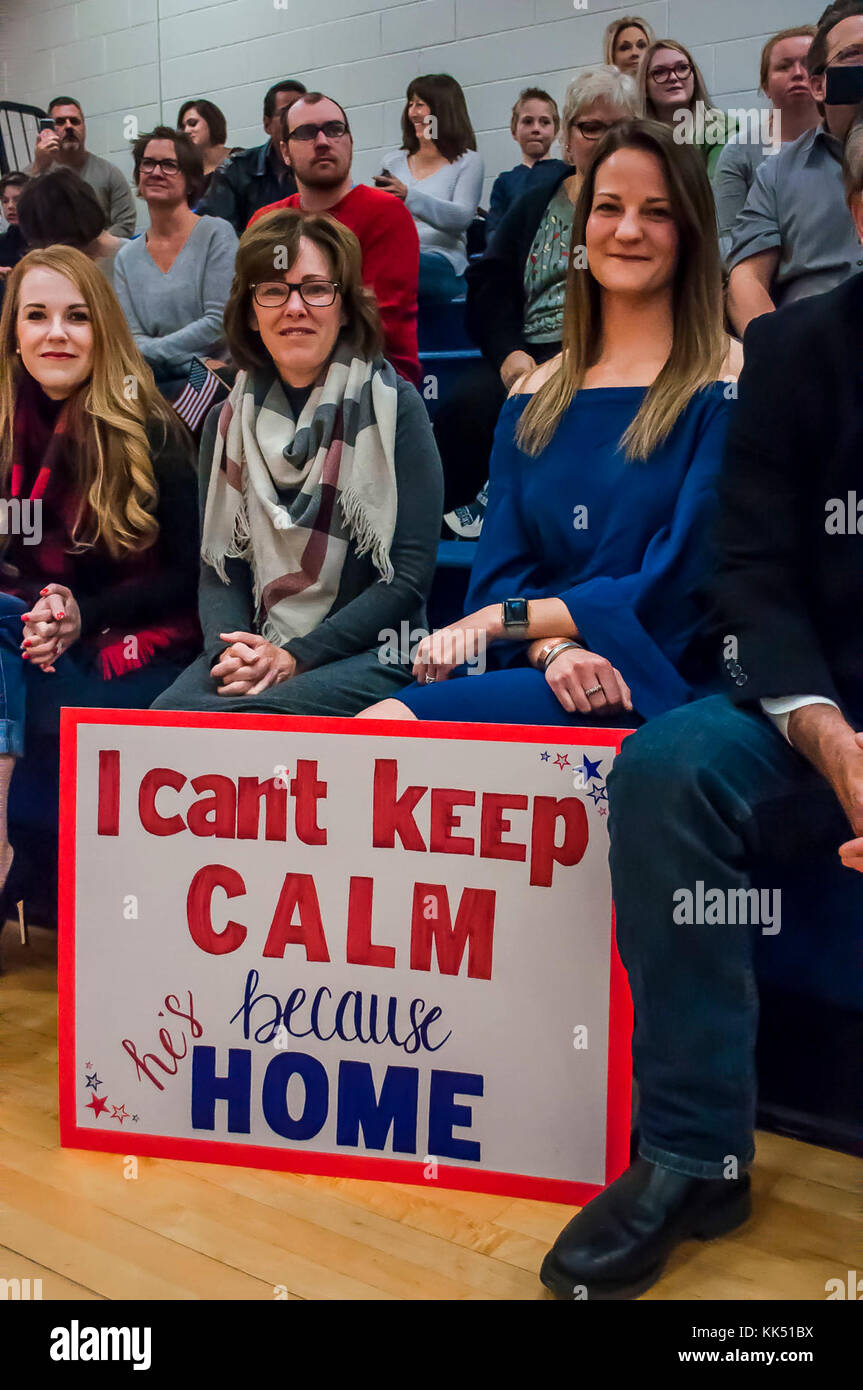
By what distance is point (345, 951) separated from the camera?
3.94 ft

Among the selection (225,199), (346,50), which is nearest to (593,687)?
(225,199)

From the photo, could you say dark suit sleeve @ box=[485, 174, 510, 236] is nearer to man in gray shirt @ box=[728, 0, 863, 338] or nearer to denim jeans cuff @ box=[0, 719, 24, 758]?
man in gray shirt @ box=[728, 0, 863, 338]

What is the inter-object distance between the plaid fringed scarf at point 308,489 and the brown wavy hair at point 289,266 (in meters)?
0.04

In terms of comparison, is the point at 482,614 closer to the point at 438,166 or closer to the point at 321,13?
the point at 438,166

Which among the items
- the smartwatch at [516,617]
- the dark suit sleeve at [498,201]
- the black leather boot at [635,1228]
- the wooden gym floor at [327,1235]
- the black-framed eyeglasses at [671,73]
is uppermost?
the dark suit sleeve at [498,201]

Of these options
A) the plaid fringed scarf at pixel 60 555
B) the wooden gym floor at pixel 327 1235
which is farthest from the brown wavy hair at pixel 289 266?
the wooden gym floor at pixel 327 1235

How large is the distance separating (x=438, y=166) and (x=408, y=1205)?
2.74m

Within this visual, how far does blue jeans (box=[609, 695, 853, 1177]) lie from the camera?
102cm

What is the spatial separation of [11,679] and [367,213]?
109cm

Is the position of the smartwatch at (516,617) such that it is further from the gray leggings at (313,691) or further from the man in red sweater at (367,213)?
the man in red sweater at (367,213)

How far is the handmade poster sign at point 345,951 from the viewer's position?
1129 mm

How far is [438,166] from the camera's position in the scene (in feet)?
10.2

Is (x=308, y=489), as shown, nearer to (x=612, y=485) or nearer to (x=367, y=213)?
(x=612, y=485)
